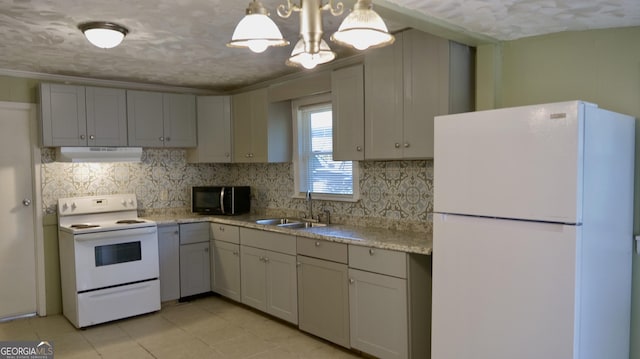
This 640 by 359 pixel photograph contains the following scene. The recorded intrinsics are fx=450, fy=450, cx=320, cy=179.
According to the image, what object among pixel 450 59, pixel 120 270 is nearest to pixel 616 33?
pixel 450 59

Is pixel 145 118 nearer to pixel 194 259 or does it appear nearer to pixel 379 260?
pixel 194 259

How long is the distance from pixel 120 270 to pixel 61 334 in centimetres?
68

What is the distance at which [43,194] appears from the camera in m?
4.36

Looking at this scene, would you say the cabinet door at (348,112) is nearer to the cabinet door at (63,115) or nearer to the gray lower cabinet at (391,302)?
the gray lower cabinet at (391,302)

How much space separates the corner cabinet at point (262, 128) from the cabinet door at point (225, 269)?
0.96 metres

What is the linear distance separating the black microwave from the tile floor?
105 cm

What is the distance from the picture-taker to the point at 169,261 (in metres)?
4.59

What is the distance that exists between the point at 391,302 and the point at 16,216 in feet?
12.0

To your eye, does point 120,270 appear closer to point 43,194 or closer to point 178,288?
point 178,288

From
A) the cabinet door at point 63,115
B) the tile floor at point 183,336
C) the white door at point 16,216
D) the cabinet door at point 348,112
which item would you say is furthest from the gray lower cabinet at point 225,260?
the white door at point 16,216

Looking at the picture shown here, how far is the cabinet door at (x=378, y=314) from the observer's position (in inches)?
114

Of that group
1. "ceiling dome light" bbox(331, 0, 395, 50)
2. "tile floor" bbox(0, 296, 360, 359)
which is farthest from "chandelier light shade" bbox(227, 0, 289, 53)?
"tile floor" bbox(0, 296, 360, 359)

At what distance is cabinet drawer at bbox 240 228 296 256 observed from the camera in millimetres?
3762

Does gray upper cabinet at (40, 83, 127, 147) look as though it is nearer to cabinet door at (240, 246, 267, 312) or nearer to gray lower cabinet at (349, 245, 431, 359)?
cabinet door at (240, 246, 267, 312)
